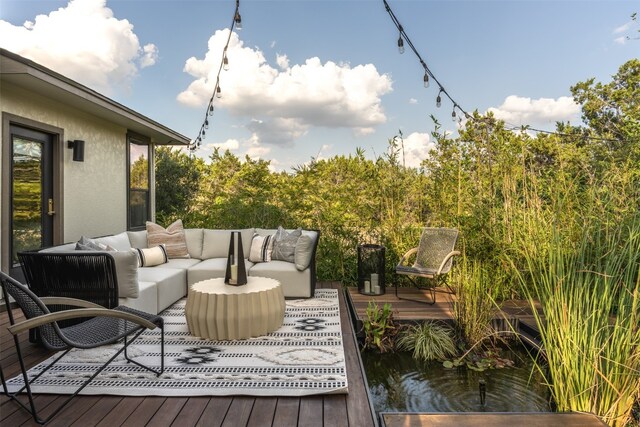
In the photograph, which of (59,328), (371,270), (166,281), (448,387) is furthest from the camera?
(371,270)

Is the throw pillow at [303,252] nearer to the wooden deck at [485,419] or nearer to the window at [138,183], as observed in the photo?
the wooden deck at [485,419]

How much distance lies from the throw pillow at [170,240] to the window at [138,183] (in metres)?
2.13

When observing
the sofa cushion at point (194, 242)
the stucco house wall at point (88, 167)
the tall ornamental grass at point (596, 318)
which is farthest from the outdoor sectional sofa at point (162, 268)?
the tall ornamental grass at point (596, 318)

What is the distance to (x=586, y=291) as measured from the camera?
1.85m

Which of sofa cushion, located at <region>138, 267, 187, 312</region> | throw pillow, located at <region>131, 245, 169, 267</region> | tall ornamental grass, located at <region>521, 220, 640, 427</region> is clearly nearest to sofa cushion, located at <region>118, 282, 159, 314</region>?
sofa cushion, located at <region>138, 267, 187, 312</region>

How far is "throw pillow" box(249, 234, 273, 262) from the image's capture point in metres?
→ 5.23

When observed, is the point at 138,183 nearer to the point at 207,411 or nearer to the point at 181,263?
the point at 181,263

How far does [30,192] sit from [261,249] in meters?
2.98

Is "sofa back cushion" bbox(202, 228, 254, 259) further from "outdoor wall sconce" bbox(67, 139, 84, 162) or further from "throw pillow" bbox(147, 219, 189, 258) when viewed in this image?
"outdoor wall sconce" bbox(67, 139, 84, 162)

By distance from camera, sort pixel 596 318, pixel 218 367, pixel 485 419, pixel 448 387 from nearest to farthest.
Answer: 1. pixel 596 318
2. pixel 485 419
3. pixel 218 367
4. pixel 448 387

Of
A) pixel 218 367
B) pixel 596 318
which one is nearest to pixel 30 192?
pixel 218 367

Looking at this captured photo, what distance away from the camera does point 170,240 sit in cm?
543

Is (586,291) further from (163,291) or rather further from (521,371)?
(163,291)

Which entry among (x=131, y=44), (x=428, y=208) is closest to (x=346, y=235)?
(x=428, y=208)
